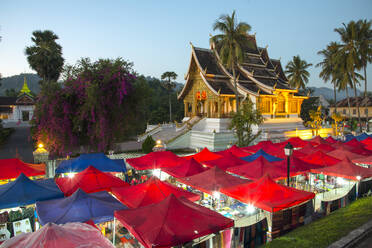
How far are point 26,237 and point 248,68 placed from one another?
103 ft

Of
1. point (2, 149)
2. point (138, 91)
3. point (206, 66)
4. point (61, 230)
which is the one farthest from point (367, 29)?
point (2, 149)

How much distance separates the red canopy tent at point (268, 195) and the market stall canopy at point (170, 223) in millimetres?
1944

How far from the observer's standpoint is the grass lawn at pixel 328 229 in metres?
6.80

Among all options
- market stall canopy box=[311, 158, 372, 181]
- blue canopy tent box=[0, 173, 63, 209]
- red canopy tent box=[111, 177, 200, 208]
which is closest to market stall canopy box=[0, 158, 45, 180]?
blue canopy tent box=[0, 173, 63, 209]

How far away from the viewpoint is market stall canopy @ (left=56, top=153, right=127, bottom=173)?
12.7 metres

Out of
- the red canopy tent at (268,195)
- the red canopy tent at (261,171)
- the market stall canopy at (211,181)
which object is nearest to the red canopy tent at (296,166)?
the red canopy tent at (261,171)

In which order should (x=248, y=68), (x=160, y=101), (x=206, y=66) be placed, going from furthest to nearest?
1. (x=160, y=101)
2. (x=248, y=68)
3. (x=206, y=66)

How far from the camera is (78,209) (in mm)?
7012

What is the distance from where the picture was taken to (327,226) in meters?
7.88

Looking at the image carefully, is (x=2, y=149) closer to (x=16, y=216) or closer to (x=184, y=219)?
(x=16, y=216)

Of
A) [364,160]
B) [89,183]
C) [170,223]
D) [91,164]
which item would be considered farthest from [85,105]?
[364,160]

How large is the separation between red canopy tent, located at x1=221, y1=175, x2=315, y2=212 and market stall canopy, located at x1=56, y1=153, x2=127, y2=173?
626 cm

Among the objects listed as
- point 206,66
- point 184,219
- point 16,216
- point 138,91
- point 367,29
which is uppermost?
point 367,29

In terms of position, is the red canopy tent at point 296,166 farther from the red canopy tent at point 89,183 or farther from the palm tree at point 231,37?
the palm tree at point 231,37
